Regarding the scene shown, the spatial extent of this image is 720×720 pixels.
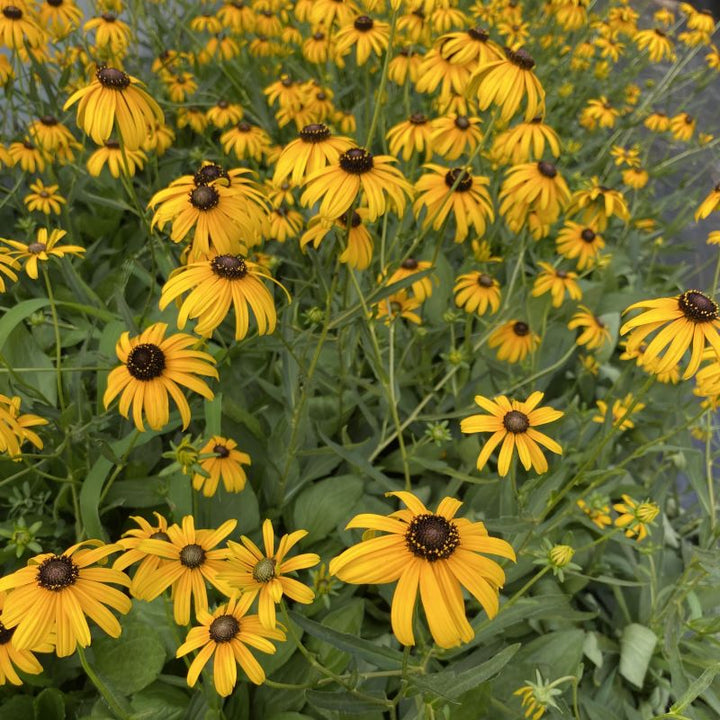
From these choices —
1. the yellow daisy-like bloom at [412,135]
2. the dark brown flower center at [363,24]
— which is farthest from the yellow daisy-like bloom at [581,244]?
the dark brown flower center at [363,24]

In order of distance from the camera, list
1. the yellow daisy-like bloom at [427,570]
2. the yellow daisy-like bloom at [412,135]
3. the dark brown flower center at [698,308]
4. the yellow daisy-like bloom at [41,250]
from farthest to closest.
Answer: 1. the yellow daisy-like bloom at [412,135]
2. the yellow daisy-like bloom at [41,250]
3. the dark brown flower center at [698,308]
4. the yellow daisy-like bloom at [427,570]

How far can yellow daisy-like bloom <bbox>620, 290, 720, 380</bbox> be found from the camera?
1.15 m

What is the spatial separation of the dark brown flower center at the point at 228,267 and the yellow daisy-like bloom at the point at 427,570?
1.89 feet

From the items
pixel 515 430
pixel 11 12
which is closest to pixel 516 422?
pixel 515 430

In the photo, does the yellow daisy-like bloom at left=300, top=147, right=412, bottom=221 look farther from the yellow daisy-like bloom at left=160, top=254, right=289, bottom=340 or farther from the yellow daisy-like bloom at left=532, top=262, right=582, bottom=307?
the yellow daisy-like bloom at left=532, top=262, right=582, bottom=307

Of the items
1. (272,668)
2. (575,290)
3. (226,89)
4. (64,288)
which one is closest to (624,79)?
(226,89)

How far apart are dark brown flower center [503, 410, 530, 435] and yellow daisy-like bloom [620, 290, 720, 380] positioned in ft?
0.88

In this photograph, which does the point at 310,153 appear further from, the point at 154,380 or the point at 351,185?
the point at 154,380

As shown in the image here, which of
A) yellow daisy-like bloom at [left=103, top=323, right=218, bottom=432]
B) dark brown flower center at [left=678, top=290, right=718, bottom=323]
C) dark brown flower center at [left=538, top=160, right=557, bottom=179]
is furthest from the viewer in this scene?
dark brown flower center at [left=538, top=160, right=557, bottom=179]

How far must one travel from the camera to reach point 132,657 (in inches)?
61.2

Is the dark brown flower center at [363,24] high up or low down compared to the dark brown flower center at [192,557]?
up

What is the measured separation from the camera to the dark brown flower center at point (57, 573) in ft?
3.26

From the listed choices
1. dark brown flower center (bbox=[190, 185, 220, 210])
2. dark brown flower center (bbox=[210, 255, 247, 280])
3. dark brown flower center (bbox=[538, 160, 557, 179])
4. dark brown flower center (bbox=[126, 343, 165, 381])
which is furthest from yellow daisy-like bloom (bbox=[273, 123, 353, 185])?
dark brown flower center (bbox=[538, 160, 557, 179])

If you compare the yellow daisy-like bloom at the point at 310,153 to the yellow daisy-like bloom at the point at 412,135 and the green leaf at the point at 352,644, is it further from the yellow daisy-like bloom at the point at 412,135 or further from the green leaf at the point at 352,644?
the green leaf at the point at 352,644
